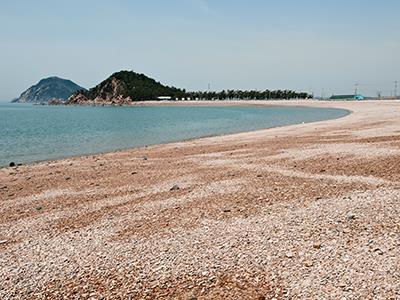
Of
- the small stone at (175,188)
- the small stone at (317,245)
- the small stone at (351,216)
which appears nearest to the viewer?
the small stone at (317,245)

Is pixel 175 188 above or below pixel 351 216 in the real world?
below

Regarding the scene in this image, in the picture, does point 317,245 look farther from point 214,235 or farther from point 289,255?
point 214,235

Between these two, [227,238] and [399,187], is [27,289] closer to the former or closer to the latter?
[227,238]

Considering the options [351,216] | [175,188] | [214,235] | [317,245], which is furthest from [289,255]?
[175,188]

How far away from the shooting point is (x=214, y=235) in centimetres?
938

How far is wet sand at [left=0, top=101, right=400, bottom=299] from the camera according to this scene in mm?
7059

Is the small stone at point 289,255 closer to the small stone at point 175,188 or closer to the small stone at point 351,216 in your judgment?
the small stone at point 351,216

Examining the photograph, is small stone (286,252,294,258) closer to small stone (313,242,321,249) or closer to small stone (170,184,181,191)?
small stone (313,242,321,249)

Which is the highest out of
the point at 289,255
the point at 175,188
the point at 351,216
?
the point at 351,216

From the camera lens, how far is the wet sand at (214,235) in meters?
7.06

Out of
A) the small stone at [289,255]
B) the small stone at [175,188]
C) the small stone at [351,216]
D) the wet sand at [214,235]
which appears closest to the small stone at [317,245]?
the wet sand at [214,235]

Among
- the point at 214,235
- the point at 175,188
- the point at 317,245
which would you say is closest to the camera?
the point at 317,245

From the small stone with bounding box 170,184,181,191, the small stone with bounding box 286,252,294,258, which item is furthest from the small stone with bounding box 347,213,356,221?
the small stone with bounding box 170,184,181,191

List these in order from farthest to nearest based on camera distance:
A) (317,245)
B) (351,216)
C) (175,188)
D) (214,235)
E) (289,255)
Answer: (175,188) < (351,216) < (214,235) < (317,245) < (289,255)
